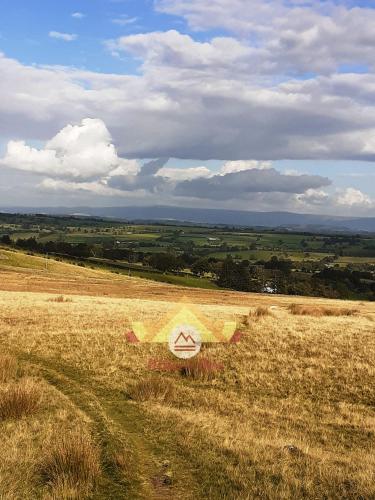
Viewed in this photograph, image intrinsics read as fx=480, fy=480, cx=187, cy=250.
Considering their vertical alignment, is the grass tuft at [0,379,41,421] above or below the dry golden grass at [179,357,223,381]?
above

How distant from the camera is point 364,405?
1805 centimetres

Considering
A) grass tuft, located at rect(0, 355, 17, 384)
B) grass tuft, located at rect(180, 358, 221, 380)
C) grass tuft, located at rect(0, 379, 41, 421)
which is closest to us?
grass tuft, located at rect(0, 379, 41, 421)

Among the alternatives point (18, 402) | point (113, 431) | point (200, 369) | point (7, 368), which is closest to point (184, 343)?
point (200, 369)

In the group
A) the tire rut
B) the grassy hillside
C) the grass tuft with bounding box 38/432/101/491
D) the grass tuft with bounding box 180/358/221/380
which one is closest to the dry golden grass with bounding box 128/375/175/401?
the grassy hillside

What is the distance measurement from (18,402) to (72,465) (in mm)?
4580

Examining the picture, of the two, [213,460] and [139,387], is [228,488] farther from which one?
[139,387]

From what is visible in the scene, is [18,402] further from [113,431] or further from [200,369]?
Answer: [200,369]

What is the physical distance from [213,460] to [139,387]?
6.24 meters

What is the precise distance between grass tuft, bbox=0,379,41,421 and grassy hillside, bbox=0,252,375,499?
0.04 meters

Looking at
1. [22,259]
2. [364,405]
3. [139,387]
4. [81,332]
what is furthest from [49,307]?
[22,259]

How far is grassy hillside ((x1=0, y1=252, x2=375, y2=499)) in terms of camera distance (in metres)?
10.9

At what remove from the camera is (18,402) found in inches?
580

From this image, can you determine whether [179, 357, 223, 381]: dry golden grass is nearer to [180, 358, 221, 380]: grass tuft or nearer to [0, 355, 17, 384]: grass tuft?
[180, 358, 221, 380]: grass tuft

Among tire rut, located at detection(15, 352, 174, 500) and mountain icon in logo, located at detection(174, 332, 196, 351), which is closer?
tire rut, located at detection(15, 352, 174, 500)
